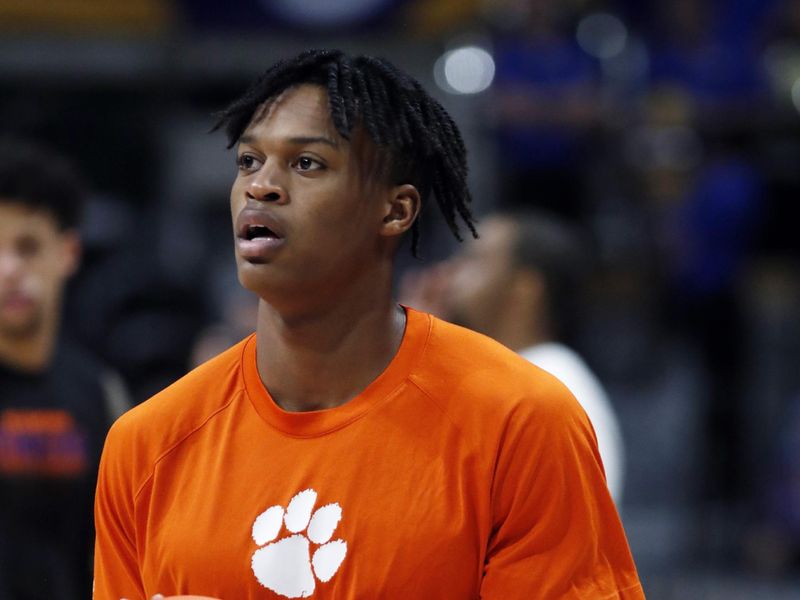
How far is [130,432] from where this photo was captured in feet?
8.41

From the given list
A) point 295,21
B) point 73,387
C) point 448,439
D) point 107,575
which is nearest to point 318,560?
point 448,439

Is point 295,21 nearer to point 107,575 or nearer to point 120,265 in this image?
point 120,265

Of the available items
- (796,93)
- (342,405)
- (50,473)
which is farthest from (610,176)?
(342,405)

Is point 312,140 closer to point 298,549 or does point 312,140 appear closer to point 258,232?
point 258,232

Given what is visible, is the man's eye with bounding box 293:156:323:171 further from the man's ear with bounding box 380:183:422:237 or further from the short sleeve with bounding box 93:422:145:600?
the short sleeve with bounding box 93:422:145:600

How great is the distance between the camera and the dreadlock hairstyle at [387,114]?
247 centimetres

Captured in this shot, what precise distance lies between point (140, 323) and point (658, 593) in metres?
2.85

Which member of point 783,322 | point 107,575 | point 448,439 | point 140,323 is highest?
point 448,439

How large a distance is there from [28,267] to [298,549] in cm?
176

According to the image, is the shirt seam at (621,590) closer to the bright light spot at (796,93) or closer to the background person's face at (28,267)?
the background person's face at (28,267)

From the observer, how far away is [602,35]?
835 cm

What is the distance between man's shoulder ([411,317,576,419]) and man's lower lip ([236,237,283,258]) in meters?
0.34

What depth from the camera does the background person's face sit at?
3803mm

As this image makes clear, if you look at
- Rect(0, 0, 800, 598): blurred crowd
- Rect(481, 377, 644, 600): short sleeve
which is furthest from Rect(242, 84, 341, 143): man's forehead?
Rect(0, 0, 800, 598): blurred crowd
